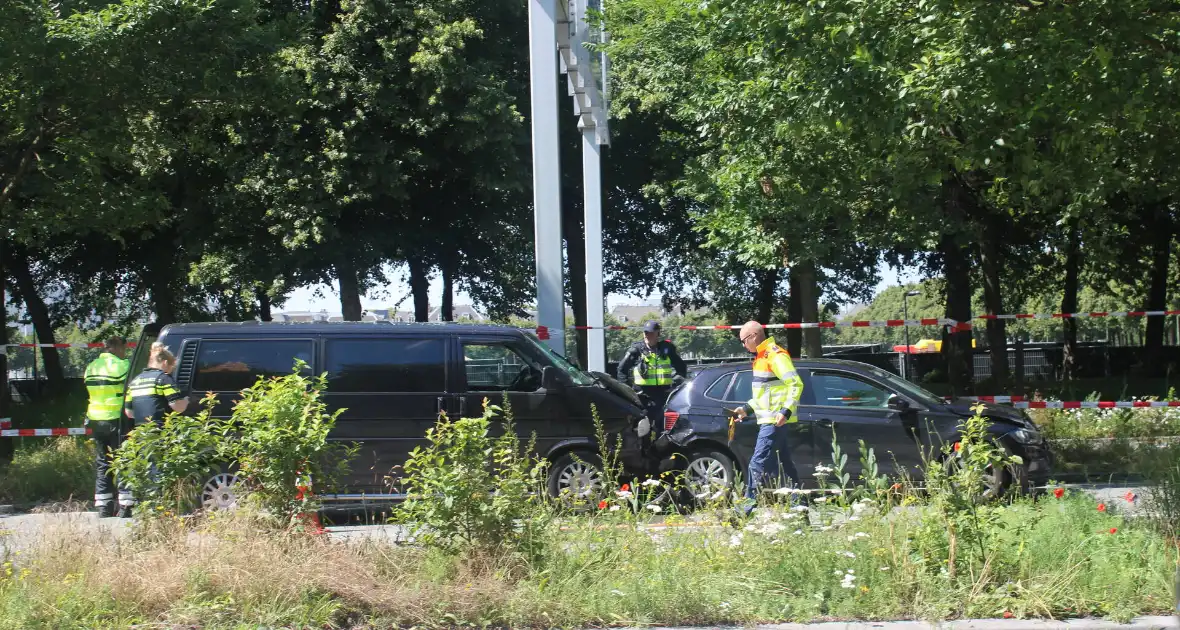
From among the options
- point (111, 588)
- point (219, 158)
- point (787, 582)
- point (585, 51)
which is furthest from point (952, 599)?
point (219, 158)

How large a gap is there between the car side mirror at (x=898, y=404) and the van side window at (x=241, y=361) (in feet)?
18.0

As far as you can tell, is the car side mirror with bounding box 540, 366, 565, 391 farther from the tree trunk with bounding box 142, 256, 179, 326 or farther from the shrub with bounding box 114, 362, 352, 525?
the tree trunk with bounding box 142, 256, 179, 326

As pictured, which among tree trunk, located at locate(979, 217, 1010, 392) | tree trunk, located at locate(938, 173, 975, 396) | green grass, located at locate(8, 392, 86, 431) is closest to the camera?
tree trunk, located at locate(979, 217, 1010, 392)

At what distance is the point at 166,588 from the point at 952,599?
165 inches

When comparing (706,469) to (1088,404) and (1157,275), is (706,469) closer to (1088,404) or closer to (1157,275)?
(1088,404)

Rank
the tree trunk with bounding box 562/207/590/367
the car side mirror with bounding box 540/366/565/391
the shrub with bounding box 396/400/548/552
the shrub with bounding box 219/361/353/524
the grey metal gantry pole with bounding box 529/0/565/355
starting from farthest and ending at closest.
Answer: the tree trunk with bounding box 562/207/590/367, the grey metal gantry pole with bounding box 529/0/565/355, the car side mirror with bounding box 540/366/565/391, the shrub with bounding box 219/361/353/524, the shrub with bounding box 396/400/548/552

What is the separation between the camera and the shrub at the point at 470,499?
5918 millimetres

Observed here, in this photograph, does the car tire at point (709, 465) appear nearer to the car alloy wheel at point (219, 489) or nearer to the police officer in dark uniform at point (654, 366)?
the police officer in dark uniform at point (654, 366)

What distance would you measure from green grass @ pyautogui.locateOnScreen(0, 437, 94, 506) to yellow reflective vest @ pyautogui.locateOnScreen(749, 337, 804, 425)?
7270 mm

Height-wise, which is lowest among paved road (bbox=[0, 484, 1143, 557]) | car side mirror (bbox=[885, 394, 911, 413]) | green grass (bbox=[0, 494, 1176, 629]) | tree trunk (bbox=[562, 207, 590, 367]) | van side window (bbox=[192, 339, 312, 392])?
green grass (bbox=[0, 494, 1176, 629])

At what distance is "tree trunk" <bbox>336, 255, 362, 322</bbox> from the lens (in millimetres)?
22420

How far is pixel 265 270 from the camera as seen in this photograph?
2223cm

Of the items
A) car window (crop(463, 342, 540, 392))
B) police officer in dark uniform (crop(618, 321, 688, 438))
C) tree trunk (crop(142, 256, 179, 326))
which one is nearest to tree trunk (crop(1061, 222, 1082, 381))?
police officer in dark uniform (crop(618, 321, 688, 438))

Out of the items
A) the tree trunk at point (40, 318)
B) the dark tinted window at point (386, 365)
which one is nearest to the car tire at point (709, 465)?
the dark tinted window at point (386, 365)
